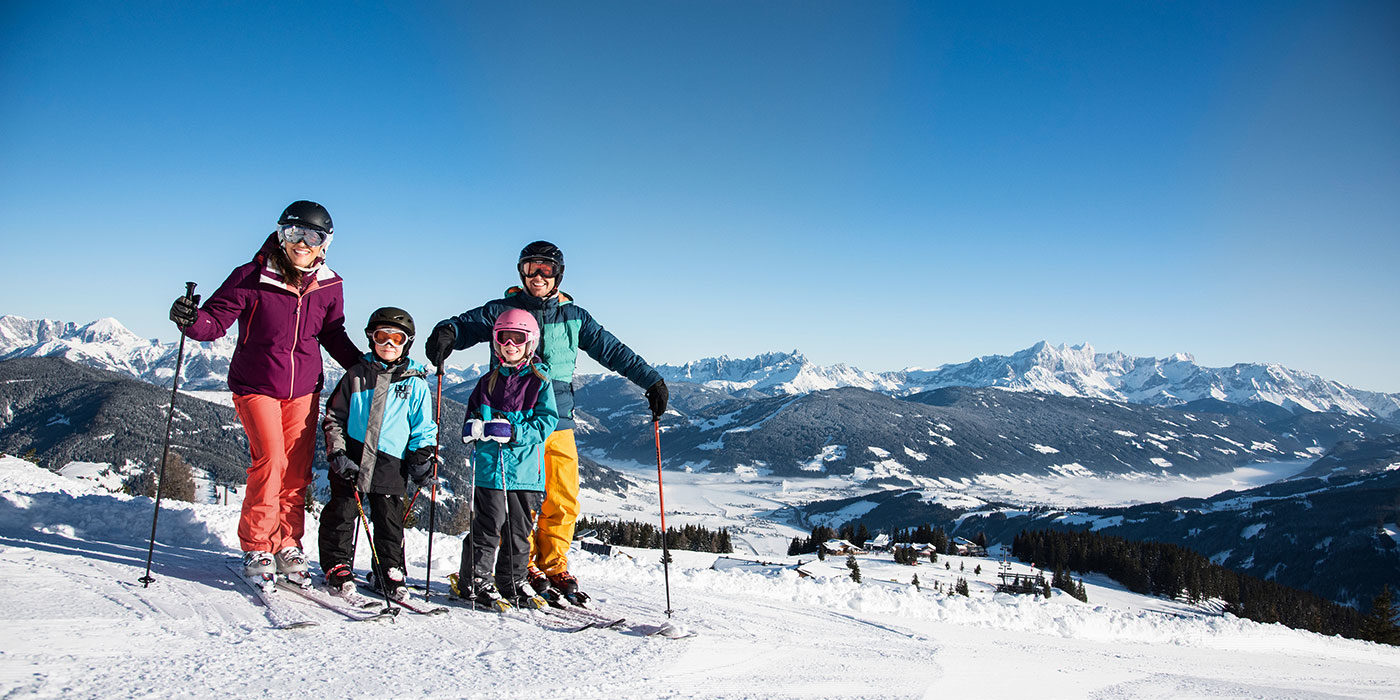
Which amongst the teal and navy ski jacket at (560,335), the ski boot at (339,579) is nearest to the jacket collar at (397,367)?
the teal and navy ski jacket at (560,335)

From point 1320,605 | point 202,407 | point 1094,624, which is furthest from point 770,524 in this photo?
point 1094,624

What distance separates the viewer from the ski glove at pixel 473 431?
507 cm

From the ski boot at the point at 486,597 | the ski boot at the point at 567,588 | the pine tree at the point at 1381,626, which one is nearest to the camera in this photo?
the ski boot at the point at 486,597

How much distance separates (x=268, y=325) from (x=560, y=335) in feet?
7.21

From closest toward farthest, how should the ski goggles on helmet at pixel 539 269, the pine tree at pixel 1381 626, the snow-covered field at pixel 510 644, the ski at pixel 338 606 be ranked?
1. the snow-covered field at pixel 510 644
2. the ski at pixel 338 606
3. the ski goggles on helmet at pixel 539 269
4. the pine tree at pixel 1381 626

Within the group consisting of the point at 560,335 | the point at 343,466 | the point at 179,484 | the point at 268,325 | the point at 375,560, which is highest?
the point at 560,335

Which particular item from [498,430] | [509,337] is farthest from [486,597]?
[509,337]

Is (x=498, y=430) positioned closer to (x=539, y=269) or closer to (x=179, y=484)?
(x=539, y=269)

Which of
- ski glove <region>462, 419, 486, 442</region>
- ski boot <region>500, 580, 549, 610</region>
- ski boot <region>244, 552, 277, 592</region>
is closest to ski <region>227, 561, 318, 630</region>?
ski boot <region>244, 552, 277, 592</region>

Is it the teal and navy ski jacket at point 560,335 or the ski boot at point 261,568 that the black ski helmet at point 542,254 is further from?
the ski boot at point 261,568

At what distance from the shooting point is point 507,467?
206 inches

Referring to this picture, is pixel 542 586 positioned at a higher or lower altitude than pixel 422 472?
lower

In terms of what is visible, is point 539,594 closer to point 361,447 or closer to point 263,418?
point 361,447

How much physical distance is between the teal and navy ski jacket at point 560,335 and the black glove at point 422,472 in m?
0.98
